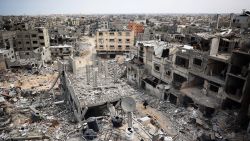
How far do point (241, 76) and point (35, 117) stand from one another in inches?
862

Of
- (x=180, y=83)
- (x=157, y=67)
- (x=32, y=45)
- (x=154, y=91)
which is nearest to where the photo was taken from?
(x=180, y=83)

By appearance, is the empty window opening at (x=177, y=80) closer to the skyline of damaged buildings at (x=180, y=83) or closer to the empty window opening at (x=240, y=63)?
the skyline of damaged buildings at (x=180, y=83)

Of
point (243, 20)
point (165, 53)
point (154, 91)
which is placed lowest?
point (154, 91)

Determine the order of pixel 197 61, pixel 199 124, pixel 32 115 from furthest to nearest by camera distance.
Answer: pixel 197 61, pixel 32 115, pixel 199 124

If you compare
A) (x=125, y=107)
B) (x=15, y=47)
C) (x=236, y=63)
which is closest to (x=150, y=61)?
(x=236, y=63)

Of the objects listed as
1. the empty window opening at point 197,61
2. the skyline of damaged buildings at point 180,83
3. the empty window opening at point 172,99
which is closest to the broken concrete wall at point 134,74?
the skyline of damaged buildings at point 180,83

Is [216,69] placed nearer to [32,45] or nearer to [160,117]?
[160,117]

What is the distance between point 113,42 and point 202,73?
106ft

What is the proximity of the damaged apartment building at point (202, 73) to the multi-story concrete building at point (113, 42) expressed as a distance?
66.1 ft

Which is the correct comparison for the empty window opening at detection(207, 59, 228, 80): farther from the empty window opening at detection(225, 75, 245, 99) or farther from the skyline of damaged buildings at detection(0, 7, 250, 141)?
the empty window opening at detection(225, 75, 245, 99)

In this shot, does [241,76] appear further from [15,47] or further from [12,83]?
[15,47]

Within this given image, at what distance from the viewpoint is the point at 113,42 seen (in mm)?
51625

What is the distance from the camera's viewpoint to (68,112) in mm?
24344

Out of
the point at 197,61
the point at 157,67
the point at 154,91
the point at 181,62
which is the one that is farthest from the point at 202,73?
the point at 154,91
